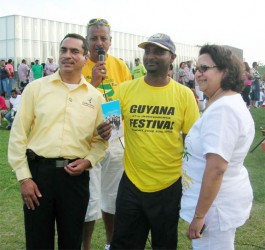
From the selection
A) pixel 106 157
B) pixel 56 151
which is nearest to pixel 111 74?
pixel 106 157

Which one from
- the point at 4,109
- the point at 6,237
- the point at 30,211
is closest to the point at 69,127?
the point at 30,211

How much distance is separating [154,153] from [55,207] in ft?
2.85

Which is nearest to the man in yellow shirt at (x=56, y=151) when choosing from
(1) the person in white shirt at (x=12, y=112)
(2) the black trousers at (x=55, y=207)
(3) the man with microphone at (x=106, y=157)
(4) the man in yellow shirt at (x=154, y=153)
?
(2) the black trousers at (x=55, y=207)

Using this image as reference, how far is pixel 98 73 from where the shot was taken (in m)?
3.74

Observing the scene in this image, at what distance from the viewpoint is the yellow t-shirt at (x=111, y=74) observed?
13.4ft

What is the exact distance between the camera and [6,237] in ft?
15.8

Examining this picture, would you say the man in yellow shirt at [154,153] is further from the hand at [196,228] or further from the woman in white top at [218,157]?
the hand at [196,228]

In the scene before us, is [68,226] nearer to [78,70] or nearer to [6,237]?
[78,70]

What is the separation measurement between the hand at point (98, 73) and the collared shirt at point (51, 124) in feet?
1.60

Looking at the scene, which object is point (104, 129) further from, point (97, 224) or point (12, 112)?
point (12, 112)

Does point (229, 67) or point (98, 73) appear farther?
point (98, 73)

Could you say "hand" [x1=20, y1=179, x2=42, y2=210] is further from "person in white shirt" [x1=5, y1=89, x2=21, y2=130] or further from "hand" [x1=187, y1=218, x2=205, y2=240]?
"person in white shirt" [x1=5, y1=89, x2=21, y2=130]

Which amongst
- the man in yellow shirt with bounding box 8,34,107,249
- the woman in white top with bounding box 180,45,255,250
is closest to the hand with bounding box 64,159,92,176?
the man in yellow shirt with bounding box 8,34,107,249

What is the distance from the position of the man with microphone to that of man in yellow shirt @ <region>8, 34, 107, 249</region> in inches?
26.4
